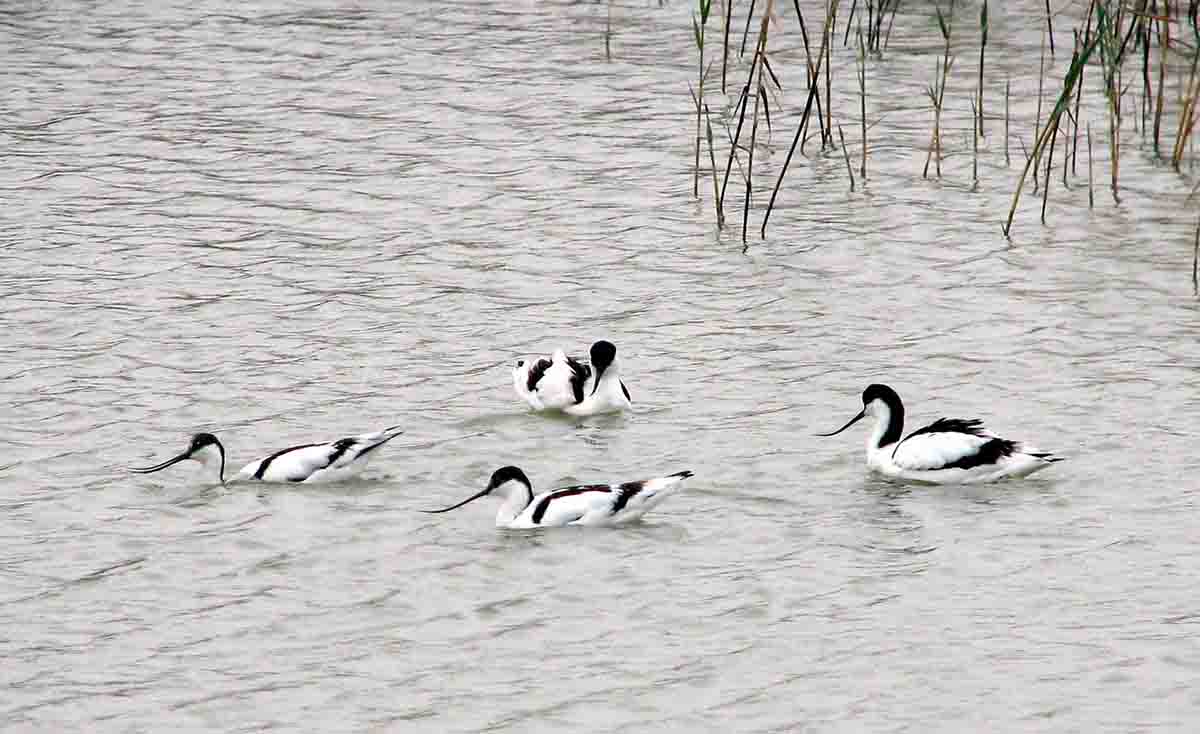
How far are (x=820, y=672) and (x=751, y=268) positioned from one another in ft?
21.4

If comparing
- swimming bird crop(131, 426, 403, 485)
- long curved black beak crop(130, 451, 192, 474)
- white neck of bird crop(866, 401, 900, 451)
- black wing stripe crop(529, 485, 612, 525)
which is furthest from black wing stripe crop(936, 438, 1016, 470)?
long curved black beak crop(130, 451, 192, 474)

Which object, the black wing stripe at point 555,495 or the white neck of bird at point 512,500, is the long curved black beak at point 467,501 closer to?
the white neck of bird at point 512,500

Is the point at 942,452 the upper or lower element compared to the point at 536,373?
lower

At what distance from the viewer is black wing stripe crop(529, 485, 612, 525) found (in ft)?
33.3

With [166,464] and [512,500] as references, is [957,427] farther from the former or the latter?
[166,464]

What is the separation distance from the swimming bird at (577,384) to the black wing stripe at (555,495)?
5.13 feet

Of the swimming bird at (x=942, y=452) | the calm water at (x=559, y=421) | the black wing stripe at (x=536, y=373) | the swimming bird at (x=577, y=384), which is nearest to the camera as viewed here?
the calm water at (x=559, y=421)

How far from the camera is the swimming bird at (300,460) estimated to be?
10656 mm

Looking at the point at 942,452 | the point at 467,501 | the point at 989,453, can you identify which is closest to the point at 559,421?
the point at 467,501

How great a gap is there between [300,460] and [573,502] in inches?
58.7

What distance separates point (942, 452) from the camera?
10.8m

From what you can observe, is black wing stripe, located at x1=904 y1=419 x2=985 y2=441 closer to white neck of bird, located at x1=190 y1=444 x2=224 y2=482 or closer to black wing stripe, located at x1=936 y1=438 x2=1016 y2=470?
black wing stripe, located at x1=936 y1=438 x2=1016 y2=470

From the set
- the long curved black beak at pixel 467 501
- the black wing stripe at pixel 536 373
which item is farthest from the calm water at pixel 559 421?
the black wing stripe at pixel 536 373

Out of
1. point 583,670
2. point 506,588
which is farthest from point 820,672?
point 506,588
